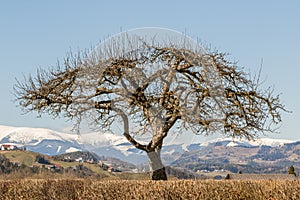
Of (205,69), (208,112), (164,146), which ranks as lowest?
(164,146)

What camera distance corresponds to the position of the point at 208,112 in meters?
18.3

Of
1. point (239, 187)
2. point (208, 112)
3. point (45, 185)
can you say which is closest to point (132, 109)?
→ point (208, 112)

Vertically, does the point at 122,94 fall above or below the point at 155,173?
above

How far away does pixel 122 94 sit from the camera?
57.0 feet

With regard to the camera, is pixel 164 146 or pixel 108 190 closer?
pixel 108 190

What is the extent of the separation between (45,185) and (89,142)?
251 centimetres

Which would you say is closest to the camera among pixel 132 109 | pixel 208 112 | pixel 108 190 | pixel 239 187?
pixel 239 187

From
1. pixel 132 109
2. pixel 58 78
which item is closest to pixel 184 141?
pixel 132 109

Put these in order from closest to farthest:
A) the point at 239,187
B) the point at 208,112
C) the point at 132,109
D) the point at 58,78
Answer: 1. the point at 239,187
2. the point at 132,109
3. the point at 208,112
4. the point at 58,78

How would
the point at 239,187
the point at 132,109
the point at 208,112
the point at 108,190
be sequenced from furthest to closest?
1. the point at 208,112
2. the point at 132,109
3. the point at 108,190
4. the point at 239,187

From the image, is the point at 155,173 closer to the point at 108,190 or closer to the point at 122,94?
the point at 122,94

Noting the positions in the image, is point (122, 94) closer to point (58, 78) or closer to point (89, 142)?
point (89, 142)

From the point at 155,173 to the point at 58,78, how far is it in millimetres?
5664

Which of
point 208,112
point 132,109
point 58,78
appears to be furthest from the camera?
point 58,78
